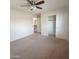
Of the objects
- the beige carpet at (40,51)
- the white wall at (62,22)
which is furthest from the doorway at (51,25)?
the beige carpet at (40,51)

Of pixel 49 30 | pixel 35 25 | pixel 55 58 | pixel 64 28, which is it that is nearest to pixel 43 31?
pixel 49 30

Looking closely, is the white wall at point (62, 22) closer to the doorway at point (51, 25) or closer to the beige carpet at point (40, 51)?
the doorway at point (51, 25)

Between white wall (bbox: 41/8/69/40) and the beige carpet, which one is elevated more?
white wall (bbox: 41/8/69/40)

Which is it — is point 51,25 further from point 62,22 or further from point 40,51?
point 40,51

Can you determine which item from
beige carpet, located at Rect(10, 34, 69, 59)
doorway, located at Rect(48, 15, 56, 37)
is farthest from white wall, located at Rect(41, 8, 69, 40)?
beige carpet, located at Rect(10, 34, 69, 59)

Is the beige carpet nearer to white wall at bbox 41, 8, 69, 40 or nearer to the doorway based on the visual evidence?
white wall at bbox 41, 8, 69, 40

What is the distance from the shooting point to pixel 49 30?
1094cm

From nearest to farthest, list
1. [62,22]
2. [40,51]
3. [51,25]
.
A: 1. [40,51]
2. [62,22]
3. [51,25]

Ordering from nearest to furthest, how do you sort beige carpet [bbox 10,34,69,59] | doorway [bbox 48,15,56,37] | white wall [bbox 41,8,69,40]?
1. beige carpet [bbox 10,34,69,59]
2. white wall [bbox 41,8,69,40]
3. doorway [bbox 48,15,56,37]

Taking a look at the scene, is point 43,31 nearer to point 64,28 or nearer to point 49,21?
point 49,21

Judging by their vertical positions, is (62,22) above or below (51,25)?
above

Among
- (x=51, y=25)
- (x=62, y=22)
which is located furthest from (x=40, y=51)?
(x=51, y=25)

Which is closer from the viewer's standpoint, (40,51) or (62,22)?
(40,51)
